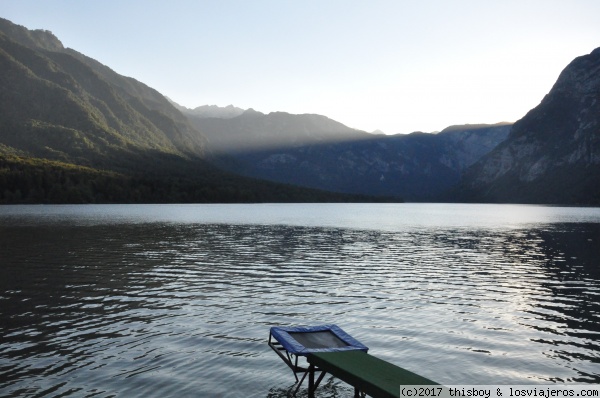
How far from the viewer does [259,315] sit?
105 feet

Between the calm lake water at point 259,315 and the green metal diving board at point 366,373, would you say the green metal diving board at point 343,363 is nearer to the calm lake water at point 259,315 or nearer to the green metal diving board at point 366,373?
the green metal diving board at point 366,373

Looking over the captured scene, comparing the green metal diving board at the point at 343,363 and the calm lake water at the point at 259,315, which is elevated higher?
the green metal diving board at the point at 343,363

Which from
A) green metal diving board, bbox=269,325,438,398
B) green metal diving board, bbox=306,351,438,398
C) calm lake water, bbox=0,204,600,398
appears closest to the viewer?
green metal diving board, bbox=306,351,438,398

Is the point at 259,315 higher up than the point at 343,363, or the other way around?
the point at 343,363

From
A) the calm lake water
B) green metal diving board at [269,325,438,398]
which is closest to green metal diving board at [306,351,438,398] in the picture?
green metal diving board at [269,325,438,398]

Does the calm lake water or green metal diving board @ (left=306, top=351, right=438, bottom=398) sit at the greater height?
green metal diving board @ (left=306, top=351, right=438, bottom=398)

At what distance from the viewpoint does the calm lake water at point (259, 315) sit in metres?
21.2

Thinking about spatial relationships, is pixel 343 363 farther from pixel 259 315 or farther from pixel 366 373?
pixel 259 315

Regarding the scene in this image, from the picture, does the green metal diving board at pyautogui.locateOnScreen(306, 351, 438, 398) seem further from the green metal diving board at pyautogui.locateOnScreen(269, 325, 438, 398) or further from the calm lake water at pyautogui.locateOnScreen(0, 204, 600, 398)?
the calm lake water at pyautogui.locateOnScreen(0, 204, 600, 398)

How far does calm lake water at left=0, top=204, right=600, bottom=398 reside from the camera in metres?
21.2

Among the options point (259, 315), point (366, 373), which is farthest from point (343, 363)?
point (259, 315)

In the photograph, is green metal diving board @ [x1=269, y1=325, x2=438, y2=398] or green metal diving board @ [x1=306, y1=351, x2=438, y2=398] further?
green metal diving board @ [x1=269, y1=325, x2=438, y2=398]

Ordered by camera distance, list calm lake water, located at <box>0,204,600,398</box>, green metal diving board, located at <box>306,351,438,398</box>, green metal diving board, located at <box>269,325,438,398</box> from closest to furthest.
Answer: green metal diving board, located at <box>306,351,438,398</box> → green metal diving board, located at <box>269,325,438,398</box> → calm lake water, located at <box>0,204,600,398</box>

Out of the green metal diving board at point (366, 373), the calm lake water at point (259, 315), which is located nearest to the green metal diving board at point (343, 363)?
the green metal diving board at point (366, 373)
